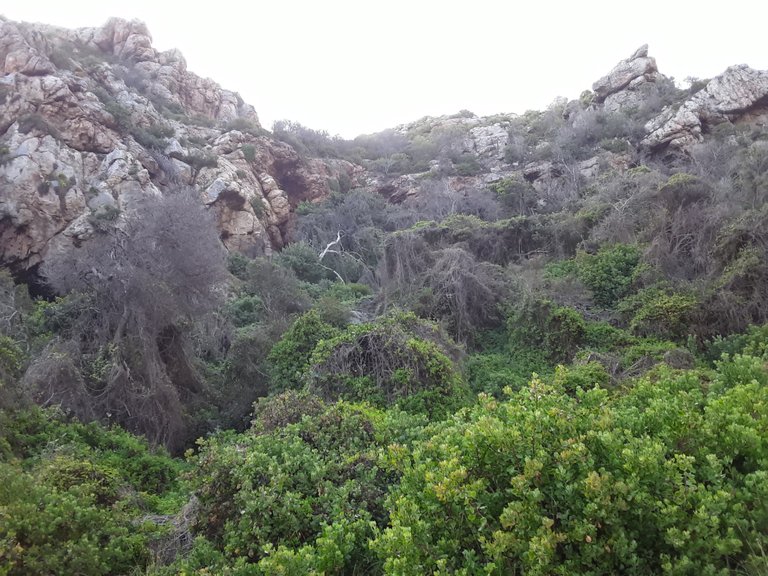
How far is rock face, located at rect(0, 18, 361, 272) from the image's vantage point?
16.8 m

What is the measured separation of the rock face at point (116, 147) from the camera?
16.8 m

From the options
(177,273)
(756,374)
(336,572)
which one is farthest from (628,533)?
(177,273)

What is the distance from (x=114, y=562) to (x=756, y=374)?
547 cm

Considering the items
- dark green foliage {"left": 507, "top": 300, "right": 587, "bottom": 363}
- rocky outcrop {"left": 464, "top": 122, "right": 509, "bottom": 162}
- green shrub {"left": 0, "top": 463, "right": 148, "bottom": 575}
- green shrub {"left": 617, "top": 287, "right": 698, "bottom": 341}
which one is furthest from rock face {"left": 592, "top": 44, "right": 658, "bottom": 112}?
green shrub {"left": 0, "top": 463, "right": 148, "bottom": 575}

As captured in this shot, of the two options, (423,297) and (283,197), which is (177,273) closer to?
(423,297)

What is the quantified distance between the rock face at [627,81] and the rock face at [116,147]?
15.9m

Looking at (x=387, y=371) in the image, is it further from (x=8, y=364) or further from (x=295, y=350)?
(x=8, y=364)

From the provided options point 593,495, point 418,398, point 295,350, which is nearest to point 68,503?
point 593,495

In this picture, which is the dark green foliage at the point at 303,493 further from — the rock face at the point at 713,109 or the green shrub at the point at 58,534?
the rock face at the point at 713,109

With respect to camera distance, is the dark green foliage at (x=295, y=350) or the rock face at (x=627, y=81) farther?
the rock face at (x=627, y=81)

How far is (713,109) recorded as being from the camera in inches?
960

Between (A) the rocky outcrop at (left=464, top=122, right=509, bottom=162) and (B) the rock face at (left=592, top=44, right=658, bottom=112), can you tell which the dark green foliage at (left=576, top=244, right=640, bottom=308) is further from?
(B) the rock face at (left=592, top=44, right=658, bottom=112)

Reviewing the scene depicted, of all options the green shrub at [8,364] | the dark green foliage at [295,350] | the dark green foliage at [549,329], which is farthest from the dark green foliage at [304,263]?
the green shrub at [8,364]

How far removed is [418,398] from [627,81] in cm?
3005
